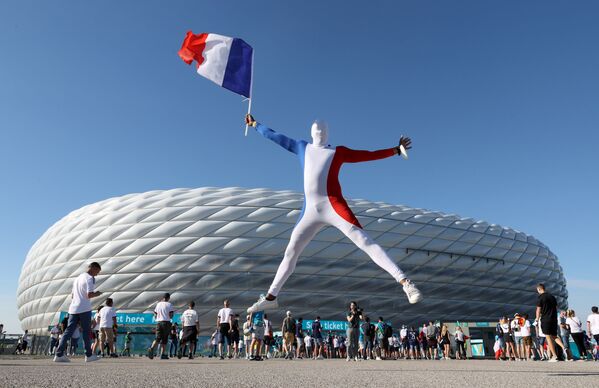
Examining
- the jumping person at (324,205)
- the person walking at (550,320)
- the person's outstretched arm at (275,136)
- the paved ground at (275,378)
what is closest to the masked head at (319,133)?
the jumping person at (324,205)

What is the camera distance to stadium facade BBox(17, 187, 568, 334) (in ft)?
89.6

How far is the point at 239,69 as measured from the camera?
18.5 ft

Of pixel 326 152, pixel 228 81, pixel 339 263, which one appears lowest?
pixel 326 152

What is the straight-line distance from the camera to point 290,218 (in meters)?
29.0

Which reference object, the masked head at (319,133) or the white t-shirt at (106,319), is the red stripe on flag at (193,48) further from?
the white t-shirt at (106,319)

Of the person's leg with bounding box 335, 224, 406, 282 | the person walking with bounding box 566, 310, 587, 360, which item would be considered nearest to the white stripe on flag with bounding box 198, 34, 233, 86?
the person's leg with bounding box 335, 224, 406, 282

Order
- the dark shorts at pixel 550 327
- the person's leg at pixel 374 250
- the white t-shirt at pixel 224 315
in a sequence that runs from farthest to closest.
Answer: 1. the white t-shirt at pixel 224 315
2. the dark shorts at pixel 550 327
3. the person's leg at pixel 374 250

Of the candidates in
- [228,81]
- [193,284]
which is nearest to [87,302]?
[228,81]

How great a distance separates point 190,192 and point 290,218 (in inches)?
290

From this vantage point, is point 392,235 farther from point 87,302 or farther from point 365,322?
point 87,302

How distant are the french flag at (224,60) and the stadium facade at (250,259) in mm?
22458

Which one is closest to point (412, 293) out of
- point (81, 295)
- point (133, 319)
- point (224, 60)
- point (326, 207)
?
point (326, 207)

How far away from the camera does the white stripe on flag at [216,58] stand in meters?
5.63

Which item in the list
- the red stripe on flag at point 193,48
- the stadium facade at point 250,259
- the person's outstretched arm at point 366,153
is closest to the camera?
the person's outstretched arm at point 366,153
